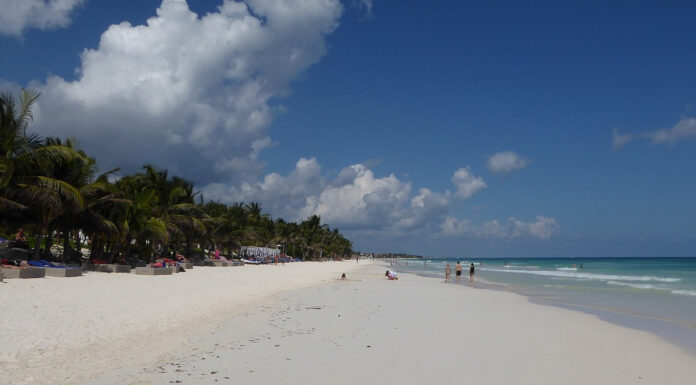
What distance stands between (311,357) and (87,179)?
66.4 ft

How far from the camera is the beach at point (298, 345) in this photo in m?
6.23

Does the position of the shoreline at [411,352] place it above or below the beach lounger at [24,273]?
below

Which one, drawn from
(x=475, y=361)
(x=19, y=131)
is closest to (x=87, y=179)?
(x=19, y=131)

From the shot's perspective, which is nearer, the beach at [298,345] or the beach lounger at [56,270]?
the beach at [298,345]

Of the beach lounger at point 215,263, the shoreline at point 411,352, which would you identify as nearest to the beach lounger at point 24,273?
the shoreline at point 411,352

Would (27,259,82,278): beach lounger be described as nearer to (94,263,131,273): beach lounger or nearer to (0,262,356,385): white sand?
(0,262,356,385): white sand

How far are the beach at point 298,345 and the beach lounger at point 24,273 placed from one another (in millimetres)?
1991

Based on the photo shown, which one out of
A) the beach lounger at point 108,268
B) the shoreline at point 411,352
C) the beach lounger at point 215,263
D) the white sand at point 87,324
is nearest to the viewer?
the white sand at point 87,324

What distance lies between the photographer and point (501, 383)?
6.16 m

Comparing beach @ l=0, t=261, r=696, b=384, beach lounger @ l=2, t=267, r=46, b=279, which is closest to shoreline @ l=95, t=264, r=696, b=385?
beach @ l=0, t=261, r=696, b=384

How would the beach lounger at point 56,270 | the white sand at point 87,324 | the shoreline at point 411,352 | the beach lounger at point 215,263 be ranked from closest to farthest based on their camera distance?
the white sand at point 87,324, the shoreline at point 411,352, the beach lounger at point 56,270, the beach lounger at point 215,263

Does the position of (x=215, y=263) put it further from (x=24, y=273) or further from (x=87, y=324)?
(x=87, y=324)

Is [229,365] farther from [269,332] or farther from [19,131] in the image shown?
[19,131]

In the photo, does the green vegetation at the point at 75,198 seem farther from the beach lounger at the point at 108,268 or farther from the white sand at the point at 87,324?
the white sand at the point at 87,324
